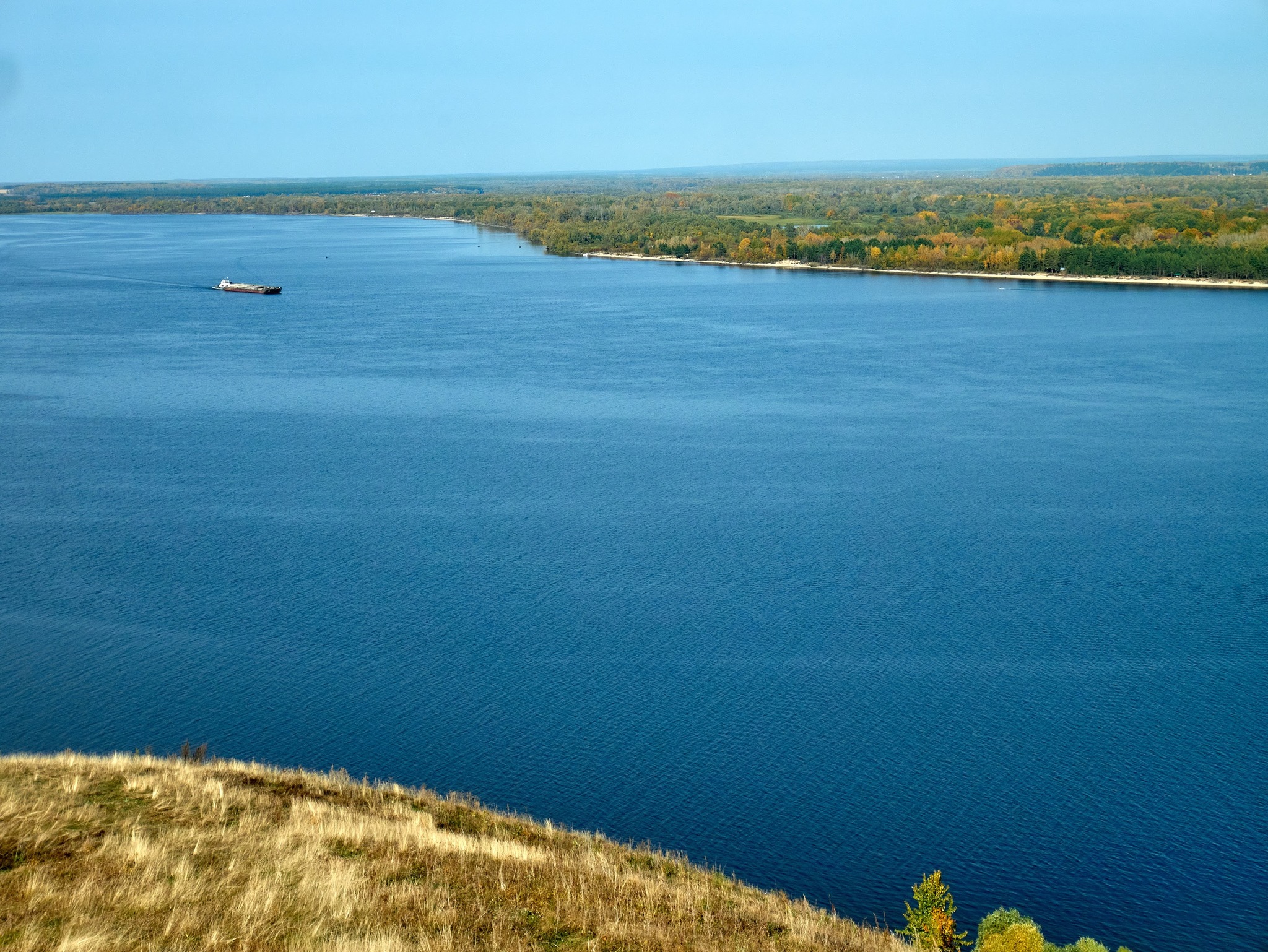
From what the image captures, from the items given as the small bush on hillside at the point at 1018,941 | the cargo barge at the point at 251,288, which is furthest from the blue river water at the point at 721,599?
the cargo barge at the point at 251,288

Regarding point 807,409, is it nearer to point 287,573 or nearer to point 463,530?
point 463,530

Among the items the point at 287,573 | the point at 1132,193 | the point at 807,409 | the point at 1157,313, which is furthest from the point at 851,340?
the point at 1132,193

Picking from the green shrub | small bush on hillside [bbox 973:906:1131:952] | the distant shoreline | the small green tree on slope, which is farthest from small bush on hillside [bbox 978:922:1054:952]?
the distant shoreline

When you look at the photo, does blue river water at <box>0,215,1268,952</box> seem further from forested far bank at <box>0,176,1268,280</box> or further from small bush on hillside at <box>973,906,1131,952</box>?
forested far bank at <box>0,176,1268,280</box>

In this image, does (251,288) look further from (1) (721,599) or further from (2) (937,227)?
(2) (937,227)

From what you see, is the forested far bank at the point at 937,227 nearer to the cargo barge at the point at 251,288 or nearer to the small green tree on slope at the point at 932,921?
the cargo barge at the point at 251,288
